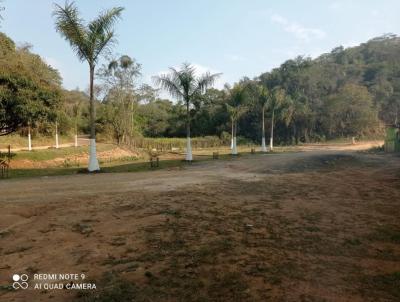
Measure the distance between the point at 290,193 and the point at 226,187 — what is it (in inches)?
82.3

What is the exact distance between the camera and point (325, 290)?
3.81 meters

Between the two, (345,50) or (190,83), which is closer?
(190,83)

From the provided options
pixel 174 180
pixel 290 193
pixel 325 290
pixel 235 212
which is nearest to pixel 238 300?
pixel 325 290

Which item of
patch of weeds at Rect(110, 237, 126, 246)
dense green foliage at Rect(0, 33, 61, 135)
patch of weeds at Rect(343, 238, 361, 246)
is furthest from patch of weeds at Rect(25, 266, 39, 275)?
dense green foliage at Rect(0, 33, 61, 135)

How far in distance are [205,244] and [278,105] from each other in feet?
124

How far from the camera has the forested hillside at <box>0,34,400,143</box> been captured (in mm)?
39125

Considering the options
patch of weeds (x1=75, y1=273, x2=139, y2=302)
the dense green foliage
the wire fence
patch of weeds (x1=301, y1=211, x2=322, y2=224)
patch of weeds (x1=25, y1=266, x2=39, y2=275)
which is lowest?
patch of weeds (x1=75, y1=273, x2=139, y2=302)

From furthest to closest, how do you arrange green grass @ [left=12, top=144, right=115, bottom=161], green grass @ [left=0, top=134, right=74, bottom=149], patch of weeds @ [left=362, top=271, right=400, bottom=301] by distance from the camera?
green grass @ [left=0, top=134, right=74, bottom=149]
green grass @ [left=12, top=144, right=115, bottom=161]
patch of weeds @ [left=362, top=271, right=400, bottom=301]

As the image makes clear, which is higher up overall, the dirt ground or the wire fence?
the wire fence

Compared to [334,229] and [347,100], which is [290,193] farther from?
[347,100]

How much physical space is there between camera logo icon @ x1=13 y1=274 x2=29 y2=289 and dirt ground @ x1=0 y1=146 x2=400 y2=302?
6 cm

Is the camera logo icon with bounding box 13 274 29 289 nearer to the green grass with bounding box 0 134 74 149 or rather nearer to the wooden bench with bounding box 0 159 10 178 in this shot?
the wooden bench with bounding box 0 159 10 178

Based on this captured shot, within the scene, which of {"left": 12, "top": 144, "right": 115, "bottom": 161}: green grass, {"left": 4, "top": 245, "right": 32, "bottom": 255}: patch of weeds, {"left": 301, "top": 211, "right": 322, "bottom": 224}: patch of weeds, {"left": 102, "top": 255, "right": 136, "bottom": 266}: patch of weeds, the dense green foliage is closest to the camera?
{"left": 102, "top": 255, "right": 136, "bottom": 266}: patch of weeds

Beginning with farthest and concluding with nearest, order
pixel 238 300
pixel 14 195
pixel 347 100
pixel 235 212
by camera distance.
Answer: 1. pixel 347 100
2. pixel 14 195
3. pixel 235 212
4. pixel 238 300
